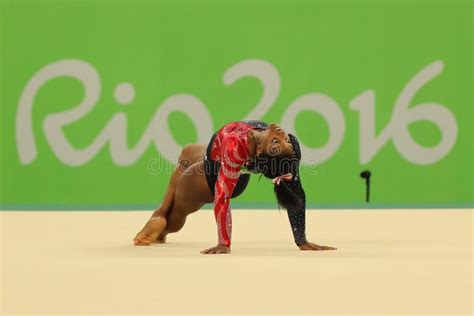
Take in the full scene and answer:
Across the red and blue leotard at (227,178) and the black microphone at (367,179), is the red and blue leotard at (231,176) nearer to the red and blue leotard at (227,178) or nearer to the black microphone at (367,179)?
the red and blue leotard at (227,178)

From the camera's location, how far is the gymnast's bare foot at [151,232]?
213 inches

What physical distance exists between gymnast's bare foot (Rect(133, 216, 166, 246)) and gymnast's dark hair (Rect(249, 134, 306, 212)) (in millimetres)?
954

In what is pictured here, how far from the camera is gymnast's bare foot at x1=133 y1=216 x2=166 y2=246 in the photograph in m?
5.41

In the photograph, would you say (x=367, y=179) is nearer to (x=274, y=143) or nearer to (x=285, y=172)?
(x=285, y=172)

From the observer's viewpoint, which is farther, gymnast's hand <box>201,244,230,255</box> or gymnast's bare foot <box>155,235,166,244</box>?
gymnast's bare foot <box>155,235,166,244</box>

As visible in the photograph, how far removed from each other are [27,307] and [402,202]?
6.61 m

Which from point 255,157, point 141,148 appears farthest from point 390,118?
point 255,157

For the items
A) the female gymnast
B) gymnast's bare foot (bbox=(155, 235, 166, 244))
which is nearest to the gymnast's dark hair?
the female gymnast

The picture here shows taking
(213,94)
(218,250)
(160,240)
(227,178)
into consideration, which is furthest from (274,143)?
(213,94)

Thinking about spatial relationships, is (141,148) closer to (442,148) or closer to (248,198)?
(248,198)

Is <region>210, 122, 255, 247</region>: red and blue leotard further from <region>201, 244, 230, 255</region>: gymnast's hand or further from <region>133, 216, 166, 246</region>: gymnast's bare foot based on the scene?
<region>133, 216, 166, 246</region>: gymnast's bare foot

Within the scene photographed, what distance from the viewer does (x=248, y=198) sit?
909cm

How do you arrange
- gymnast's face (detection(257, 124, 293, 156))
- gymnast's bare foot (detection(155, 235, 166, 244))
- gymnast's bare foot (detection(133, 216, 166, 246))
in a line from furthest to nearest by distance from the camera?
gymnast's bare foot (detection(155, 235, 166, 244))
gymnast's bare foot (detection(133, 216, 166, 246))
gymnast's face (detection(257, 124, 293, 156))

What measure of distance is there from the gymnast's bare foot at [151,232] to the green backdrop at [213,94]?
11.7 feet
